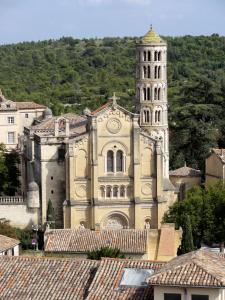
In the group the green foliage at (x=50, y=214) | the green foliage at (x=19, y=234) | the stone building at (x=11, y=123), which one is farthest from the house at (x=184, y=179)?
the stone building at (x=11, y=123)

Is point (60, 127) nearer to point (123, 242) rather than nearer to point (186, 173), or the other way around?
point (186, 173)

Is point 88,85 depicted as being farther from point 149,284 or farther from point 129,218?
point 149,284

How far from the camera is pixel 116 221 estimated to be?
67000 mm

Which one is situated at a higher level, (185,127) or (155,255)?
(185,127)

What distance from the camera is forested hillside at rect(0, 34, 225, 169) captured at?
89.1m

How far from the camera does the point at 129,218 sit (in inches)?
2625

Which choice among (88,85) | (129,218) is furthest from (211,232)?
(88,85)

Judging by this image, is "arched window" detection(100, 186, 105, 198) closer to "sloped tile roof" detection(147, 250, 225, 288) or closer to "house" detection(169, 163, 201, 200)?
"house" detection(169, 163, 201, 200)

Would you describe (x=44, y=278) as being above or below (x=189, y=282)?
below

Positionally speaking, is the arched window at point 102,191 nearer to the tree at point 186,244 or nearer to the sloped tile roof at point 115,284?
the tree at point 186,244

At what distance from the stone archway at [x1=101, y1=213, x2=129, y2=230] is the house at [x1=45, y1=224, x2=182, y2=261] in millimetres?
13466

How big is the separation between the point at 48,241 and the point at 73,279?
22381 millimetres

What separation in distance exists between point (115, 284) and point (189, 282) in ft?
10.5

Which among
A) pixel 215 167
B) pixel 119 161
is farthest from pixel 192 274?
pixel 215 167
